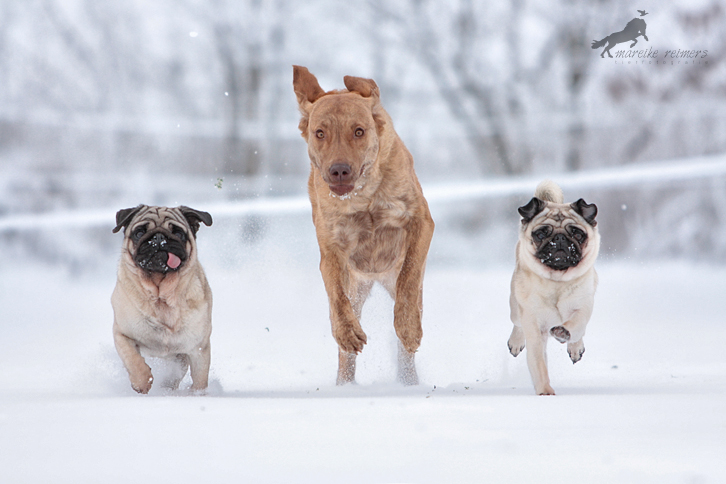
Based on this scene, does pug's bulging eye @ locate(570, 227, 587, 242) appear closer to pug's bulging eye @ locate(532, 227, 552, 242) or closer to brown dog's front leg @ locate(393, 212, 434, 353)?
pug's bulging eye @ locate(532, 227, 552, 242)

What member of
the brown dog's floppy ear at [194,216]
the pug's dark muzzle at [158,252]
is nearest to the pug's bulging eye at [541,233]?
the brown dog's floppy ear at [194,216]

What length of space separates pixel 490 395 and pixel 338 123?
187 centimetres

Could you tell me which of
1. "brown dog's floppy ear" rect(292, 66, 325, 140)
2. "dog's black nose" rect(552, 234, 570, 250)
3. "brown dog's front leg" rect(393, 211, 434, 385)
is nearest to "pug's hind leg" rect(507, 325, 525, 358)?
"brown dog's front leg" rect(393, 211, 434, 385)

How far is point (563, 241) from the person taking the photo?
4.59 metres

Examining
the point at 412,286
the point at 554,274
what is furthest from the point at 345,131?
the point at 554,274

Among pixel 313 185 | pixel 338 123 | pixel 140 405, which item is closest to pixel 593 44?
pixel 313 185

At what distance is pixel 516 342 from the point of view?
18.0 feet

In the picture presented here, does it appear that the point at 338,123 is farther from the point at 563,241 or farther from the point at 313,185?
the point at 563,241

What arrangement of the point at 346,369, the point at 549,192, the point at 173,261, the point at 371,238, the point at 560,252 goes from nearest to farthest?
the point at 560,252 < the point at 173,261 < the point at 371,238 < the point at 549,192 < the point at 346,369

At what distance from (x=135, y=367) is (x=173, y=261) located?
2.20ft

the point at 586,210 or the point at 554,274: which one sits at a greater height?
the point at 586,210

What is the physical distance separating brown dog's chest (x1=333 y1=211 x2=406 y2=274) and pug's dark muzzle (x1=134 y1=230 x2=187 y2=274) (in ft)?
3.64

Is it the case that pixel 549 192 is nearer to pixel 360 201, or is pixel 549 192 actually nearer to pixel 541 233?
pixel 541 233

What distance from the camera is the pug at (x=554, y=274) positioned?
4594 mm
